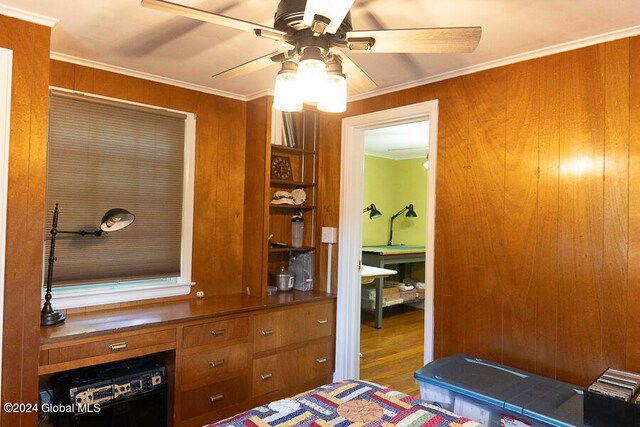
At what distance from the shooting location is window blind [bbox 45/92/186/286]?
2.58 meters

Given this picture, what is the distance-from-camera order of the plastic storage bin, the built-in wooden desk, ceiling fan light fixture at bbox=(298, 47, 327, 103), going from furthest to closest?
1. the built-in wooden desk
2. the plastic storage bin
3. ceiling fan light fixture at bbox=(298, 47, 327, 103)

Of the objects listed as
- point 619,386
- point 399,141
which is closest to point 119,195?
point 619,386

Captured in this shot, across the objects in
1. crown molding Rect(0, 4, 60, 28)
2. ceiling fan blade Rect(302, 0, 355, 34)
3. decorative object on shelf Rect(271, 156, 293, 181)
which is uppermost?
crown molding Rect(0, 4, 60, 28)

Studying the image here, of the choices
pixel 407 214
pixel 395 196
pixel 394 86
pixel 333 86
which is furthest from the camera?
pixel 395 196

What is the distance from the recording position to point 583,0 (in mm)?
1795

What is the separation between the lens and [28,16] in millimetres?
2037

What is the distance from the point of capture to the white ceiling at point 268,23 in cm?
188

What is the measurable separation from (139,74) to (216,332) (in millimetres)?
1742

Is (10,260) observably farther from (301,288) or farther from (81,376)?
(301,288)

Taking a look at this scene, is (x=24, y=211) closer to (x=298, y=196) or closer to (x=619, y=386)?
(x=298, y=196)

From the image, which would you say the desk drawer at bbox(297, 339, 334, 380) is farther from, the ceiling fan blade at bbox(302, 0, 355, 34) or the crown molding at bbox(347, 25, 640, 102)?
the ceiling fan blade at bbox(302, 0, 355, 34)

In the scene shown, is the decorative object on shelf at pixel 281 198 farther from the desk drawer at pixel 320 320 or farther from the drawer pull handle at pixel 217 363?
the drawer pull handle at pixel 217 363

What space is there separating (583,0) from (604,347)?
1587 millimetres

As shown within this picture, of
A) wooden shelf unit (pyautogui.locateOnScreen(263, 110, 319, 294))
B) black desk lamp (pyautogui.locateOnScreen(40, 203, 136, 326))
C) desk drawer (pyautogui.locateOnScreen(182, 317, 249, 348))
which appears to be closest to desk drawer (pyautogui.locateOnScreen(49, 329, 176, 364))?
desk drawer (pyautogui.locateOnScreen(182, 317, 249, 348))
